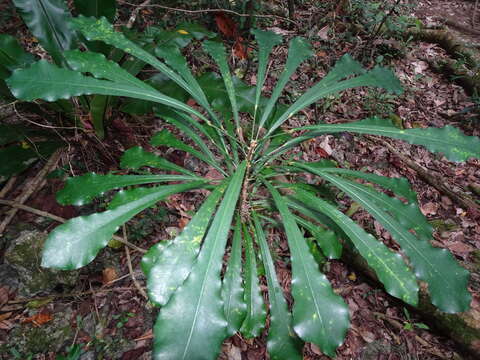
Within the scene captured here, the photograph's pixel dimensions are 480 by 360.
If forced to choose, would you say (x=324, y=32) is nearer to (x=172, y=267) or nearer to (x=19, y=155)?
(x=19, y=155)

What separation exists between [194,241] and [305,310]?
0.38 meters

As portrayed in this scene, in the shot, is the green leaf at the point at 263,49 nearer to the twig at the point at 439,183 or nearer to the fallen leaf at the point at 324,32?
the twig at the point at 439,183

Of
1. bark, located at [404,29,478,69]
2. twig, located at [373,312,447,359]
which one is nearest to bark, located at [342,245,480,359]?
twig, located at [373,312,447,359]

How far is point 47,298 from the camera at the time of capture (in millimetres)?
1412

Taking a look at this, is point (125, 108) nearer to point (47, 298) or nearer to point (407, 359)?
point (47, 298)

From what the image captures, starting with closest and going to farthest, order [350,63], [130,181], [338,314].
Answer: [338,314] < [130,181] < [350,63]

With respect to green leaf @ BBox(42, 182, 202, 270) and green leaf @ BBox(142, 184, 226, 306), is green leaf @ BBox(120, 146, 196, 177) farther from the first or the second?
green leaf @ BBox(142, 184, 226, 306)

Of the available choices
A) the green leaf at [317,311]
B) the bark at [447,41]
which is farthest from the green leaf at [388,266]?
the bark at [447,41]

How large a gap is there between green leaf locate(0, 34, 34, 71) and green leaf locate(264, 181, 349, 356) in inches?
62.5

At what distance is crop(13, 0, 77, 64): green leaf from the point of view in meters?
1.37

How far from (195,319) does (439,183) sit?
2.38 metres

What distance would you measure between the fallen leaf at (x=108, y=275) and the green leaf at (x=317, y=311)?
111cm

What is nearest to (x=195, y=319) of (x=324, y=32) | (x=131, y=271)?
(x=131, y=271)

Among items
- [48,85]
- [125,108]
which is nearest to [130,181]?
[48,85]
